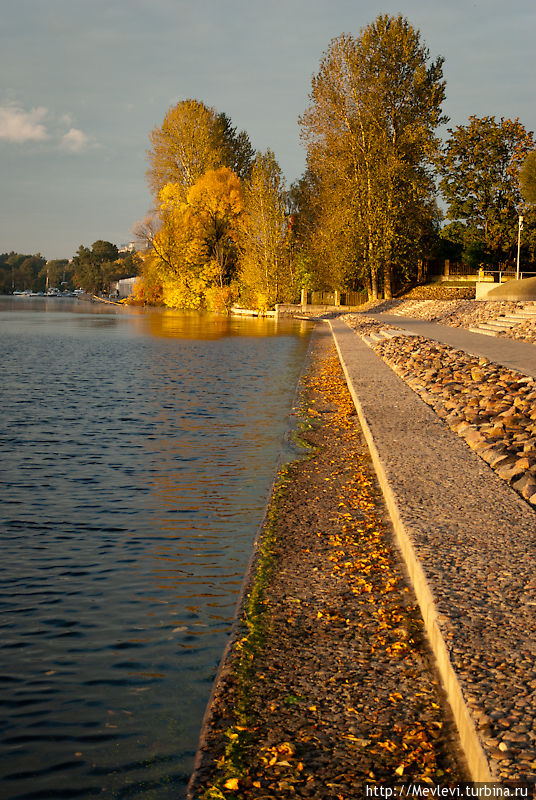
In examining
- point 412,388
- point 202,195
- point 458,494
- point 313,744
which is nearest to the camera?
point 313,744

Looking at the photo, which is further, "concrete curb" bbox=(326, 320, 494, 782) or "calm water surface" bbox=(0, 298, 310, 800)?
"calm water surface" bbox=(0, 298, 310, 800)

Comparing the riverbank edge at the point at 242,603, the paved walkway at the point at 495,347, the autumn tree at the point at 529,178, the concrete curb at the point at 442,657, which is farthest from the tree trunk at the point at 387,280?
the concrete curb at the point at 442,657

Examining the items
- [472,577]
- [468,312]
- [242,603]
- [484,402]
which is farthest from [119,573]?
[468,312]

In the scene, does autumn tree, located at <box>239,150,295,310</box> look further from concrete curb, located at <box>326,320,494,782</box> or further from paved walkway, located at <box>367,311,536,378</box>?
concrete curb, located at <box>326,320,494,782</box>

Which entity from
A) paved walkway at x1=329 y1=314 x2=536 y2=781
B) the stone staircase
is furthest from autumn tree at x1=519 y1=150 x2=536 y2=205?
paved walkway at x1=329 y1=314 x2=536 y2=781

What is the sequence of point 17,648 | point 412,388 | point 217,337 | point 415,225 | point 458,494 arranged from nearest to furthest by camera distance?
1. point 17,648
2. point 458,494
3. point 412,388
4. point 217,337
5. point 415,225

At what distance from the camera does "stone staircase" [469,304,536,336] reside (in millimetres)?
22688

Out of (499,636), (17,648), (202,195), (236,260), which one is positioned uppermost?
(202,195)

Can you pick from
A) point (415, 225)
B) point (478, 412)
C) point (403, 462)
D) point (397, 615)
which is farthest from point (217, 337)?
point (397, 615)

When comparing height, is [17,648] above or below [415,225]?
below

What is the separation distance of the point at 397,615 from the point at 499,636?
954 millimetres

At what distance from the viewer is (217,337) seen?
1227 inches

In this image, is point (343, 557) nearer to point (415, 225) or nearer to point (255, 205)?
point (415, 225)

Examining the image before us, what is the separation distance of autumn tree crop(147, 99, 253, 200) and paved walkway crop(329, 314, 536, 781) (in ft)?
177
